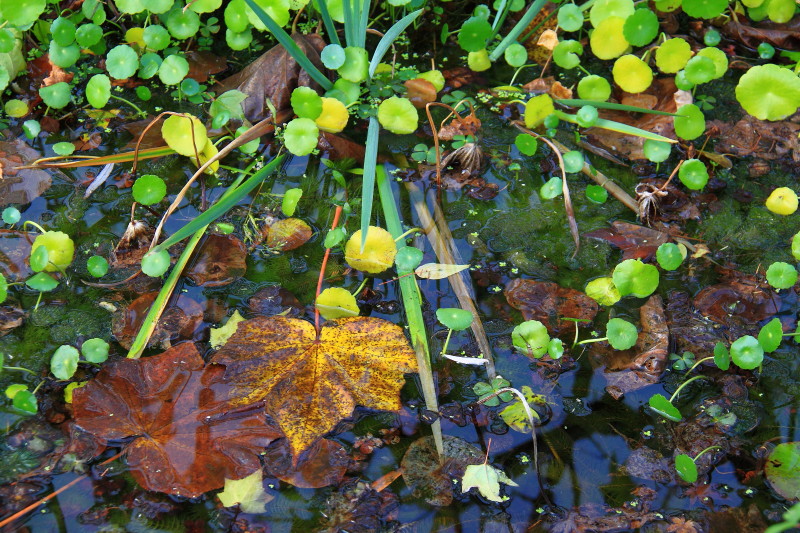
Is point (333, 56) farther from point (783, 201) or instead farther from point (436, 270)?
point (783, 201)

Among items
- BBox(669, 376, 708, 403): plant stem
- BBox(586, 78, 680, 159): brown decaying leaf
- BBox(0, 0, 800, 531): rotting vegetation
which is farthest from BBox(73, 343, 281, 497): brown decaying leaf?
BBox(586, 78, 680, 159): brown decaying leaf

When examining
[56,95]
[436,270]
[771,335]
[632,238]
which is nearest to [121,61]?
[56,95]

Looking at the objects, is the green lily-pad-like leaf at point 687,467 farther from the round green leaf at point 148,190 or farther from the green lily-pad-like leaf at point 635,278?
the round green leaf at point 148,190

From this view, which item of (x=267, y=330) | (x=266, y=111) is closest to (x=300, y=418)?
(x=267, y=330)

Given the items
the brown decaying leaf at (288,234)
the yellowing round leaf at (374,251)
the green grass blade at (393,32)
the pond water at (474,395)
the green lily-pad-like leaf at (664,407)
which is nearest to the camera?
the pond water at (474,395)

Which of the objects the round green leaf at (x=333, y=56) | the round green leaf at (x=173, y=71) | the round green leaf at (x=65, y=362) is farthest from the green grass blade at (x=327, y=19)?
the round green leaf at (x=65, y=362)

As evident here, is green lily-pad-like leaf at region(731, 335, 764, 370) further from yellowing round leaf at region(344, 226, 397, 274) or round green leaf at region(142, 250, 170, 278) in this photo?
round green leaf at region(142, 250, 170, 278)
